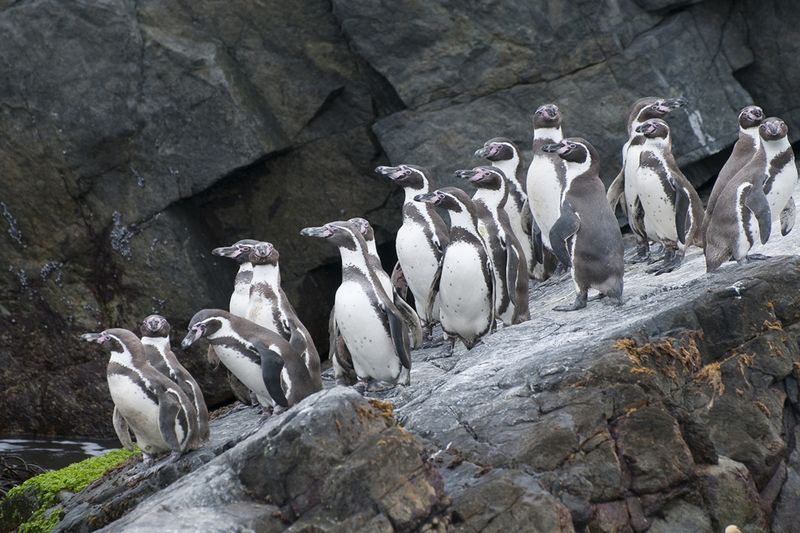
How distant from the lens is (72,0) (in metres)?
13.3

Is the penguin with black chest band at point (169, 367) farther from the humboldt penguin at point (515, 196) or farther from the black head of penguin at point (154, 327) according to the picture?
the humboldt penguin at point (515, 196)

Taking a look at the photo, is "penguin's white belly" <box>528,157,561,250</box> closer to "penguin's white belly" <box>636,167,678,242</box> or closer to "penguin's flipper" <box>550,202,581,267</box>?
"penguin's white belly" <box>636,167,678,242</box>

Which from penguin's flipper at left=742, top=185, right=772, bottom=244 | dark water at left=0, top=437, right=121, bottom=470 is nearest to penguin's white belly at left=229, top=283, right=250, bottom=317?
dark water at left=0, top=437, right=121, bottom=470

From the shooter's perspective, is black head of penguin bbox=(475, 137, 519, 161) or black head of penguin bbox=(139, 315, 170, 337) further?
black head of penguin bbox=(475, 137, 519, 161)

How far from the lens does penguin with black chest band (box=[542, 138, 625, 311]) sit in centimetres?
895

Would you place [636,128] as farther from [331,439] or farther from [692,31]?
[331,439]

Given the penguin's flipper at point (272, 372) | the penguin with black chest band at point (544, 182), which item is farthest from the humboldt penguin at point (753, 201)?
the penguin's flipper at point (272, 372)

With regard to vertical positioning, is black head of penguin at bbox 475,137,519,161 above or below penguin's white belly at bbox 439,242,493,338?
above

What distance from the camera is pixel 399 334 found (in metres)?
8.71

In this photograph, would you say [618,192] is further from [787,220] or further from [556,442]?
[556,442]

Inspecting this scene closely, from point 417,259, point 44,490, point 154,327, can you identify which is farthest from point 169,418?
point 417,259

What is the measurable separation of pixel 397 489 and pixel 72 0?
8575 mm

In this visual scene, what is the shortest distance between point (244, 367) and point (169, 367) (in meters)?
0.48

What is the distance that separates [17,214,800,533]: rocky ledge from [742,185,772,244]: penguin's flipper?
21.9 inches
